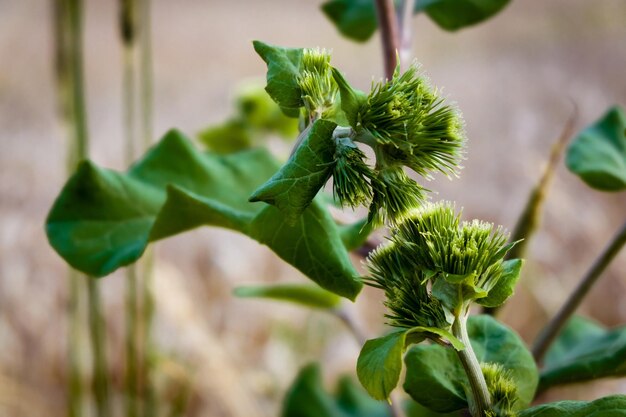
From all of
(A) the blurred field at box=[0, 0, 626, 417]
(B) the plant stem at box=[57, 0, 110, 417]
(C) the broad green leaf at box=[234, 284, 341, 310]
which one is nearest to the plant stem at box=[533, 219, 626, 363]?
(C) the broad green leaf at box=[234, 284, 341, 310]

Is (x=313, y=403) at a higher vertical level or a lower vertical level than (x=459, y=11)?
lower

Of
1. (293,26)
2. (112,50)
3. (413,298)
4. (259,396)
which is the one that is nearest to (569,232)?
(259,396)

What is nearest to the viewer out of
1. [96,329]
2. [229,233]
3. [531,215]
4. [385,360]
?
[385,360]

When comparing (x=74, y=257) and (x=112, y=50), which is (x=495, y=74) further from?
(x=74, y=257)

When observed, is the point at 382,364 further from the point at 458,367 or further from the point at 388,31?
the point at 388,31

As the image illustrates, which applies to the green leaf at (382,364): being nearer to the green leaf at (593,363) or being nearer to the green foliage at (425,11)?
the green leaf at (593,363)

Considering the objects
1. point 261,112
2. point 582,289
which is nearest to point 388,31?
point 582,289

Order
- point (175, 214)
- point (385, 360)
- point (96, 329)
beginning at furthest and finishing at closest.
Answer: point (96, 329) → point (175, 214) → point (385, 360)
